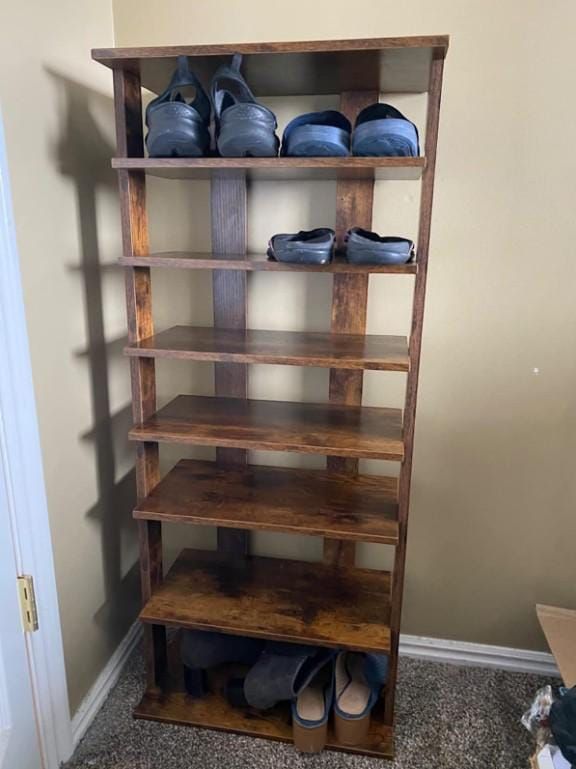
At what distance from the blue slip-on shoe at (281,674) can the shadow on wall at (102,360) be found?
18.5 inches

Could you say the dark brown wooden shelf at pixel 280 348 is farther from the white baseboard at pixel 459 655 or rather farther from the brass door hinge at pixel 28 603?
the white baseboard at pixel 459 655

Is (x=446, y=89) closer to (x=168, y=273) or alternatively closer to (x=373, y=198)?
(x=373, y=198)

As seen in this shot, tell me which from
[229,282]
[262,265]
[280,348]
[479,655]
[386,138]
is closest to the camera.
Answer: [386,138]

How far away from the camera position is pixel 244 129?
46.3 inches

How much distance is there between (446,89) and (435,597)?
139 cm

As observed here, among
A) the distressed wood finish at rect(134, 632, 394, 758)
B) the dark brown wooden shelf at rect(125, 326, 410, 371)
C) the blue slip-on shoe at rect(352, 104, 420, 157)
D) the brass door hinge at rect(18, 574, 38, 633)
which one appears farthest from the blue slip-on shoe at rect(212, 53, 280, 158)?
the distressed wood finish at rect(134, 632, 394, 758)

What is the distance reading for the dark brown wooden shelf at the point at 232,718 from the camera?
4.97ft

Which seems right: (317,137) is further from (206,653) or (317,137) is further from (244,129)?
(206,653)

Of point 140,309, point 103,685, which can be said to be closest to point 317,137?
point 140,309

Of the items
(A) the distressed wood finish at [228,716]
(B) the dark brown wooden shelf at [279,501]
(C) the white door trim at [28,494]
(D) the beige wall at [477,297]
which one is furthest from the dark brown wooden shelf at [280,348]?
(A) the distressed wood finish at [228,716]

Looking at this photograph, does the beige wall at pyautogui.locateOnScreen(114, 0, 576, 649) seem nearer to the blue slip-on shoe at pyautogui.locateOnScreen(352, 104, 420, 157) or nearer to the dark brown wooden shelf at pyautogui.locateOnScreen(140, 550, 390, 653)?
the dark brown wooden shelf at pyautogui.locateOnScreen(140, 550, 390, 653)

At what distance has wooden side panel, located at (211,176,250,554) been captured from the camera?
1.56m

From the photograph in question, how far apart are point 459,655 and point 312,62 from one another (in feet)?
5.44

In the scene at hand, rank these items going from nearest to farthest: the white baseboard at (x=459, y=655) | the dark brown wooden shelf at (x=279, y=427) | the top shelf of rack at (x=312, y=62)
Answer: the top shelf of rack at (x=312, y=62), the dark brown wooden shelf at (x=279, y=427), the white baseboard at (x=459, y=655)
